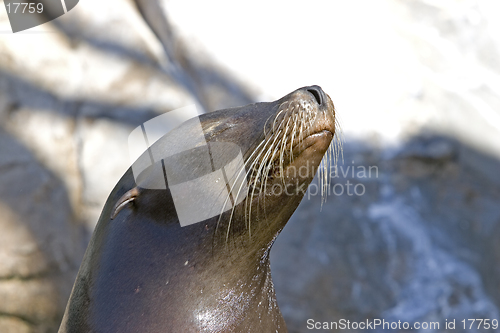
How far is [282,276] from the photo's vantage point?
4547 mm

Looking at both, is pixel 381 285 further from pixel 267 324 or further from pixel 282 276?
pixel 267 324

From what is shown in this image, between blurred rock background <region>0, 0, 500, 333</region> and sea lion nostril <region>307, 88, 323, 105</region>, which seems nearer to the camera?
sea lion nostril <region>307, 88, 323, 105</region>

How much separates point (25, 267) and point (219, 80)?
8.00 ft

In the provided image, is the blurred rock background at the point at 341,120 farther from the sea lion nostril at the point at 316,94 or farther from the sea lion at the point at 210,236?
the sea lion nostril at the point at 316,94

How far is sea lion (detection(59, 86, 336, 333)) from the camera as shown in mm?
2311

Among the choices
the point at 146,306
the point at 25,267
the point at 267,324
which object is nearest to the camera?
the point at 146,306

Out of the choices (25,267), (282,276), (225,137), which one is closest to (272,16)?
(282,276)

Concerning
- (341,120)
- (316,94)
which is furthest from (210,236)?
(341,120)

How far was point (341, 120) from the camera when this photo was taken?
162 inches

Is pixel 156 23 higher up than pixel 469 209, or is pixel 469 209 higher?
pixel 156 23

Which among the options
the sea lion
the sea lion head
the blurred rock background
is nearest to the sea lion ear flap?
the sea lion

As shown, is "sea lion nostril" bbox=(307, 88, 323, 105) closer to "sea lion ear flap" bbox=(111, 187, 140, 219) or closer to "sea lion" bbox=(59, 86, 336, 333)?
"sea lion" bbox=(59, 86, 336, 333)

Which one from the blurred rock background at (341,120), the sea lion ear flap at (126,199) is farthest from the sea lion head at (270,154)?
the blurred rock background at (341,120)

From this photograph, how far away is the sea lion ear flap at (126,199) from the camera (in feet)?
8.45
